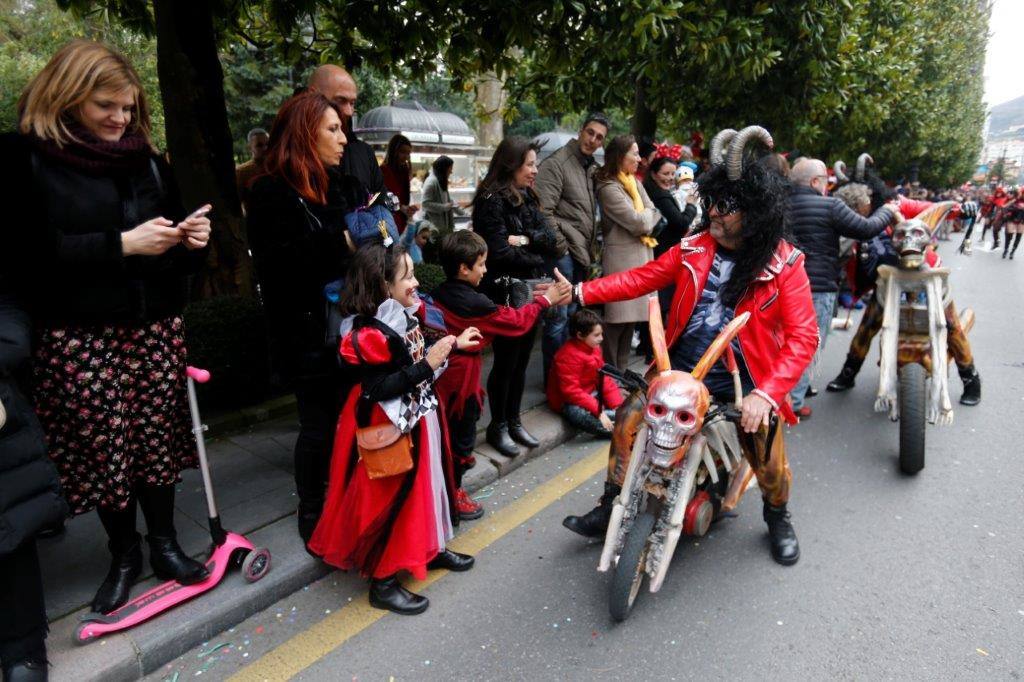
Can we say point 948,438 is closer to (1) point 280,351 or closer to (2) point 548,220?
(2) point 548,220

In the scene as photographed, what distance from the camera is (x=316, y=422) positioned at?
9.48 ft

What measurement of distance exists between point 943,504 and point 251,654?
3699 mm

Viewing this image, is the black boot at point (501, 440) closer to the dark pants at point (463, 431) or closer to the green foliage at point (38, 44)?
the dark pants at point (463, 431)

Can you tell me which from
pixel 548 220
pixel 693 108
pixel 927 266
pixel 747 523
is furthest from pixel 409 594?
pixel 693 108

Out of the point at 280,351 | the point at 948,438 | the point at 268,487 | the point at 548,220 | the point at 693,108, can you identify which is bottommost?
the point at 948,438

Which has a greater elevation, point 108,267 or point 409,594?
point 108,267

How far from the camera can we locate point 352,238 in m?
2.88

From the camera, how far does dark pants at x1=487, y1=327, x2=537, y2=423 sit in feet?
13.0

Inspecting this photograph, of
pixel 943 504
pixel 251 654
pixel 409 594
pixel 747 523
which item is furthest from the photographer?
pixel 943 504

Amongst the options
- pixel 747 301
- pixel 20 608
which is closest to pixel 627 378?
pixel 747 301

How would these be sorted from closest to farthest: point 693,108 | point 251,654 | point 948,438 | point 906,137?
point 251,654 < point 948,438 < point 693,108 < point 906,137

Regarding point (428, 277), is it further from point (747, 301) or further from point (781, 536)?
point (781, 536)

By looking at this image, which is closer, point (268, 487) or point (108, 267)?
point (108, 267)

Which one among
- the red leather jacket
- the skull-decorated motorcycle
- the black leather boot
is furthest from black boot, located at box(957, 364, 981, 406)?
the black leather boot
